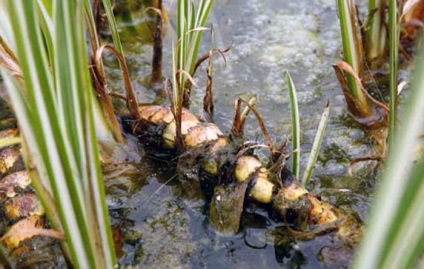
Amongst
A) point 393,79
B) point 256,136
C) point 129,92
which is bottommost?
point 256,136

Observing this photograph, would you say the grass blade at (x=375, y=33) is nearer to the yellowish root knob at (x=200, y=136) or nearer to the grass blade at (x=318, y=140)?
the grass blade at (x=318, y=140)

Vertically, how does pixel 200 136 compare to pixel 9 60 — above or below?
below

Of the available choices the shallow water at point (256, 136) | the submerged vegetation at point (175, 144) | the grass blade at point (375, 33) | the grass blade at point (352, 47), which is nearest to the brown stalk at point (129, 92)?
the submerged vegetation at point (175, 144)

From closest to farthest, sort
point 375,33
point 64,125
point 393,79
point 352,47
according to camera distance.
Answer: point 64,125
point 393,79
point 352,47
point 375,33

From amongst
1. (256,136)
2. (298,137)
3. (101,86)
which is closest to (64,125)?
(101,86)

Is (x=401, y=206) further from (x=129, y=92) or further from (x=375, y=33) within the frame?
(x=375, y=33)
